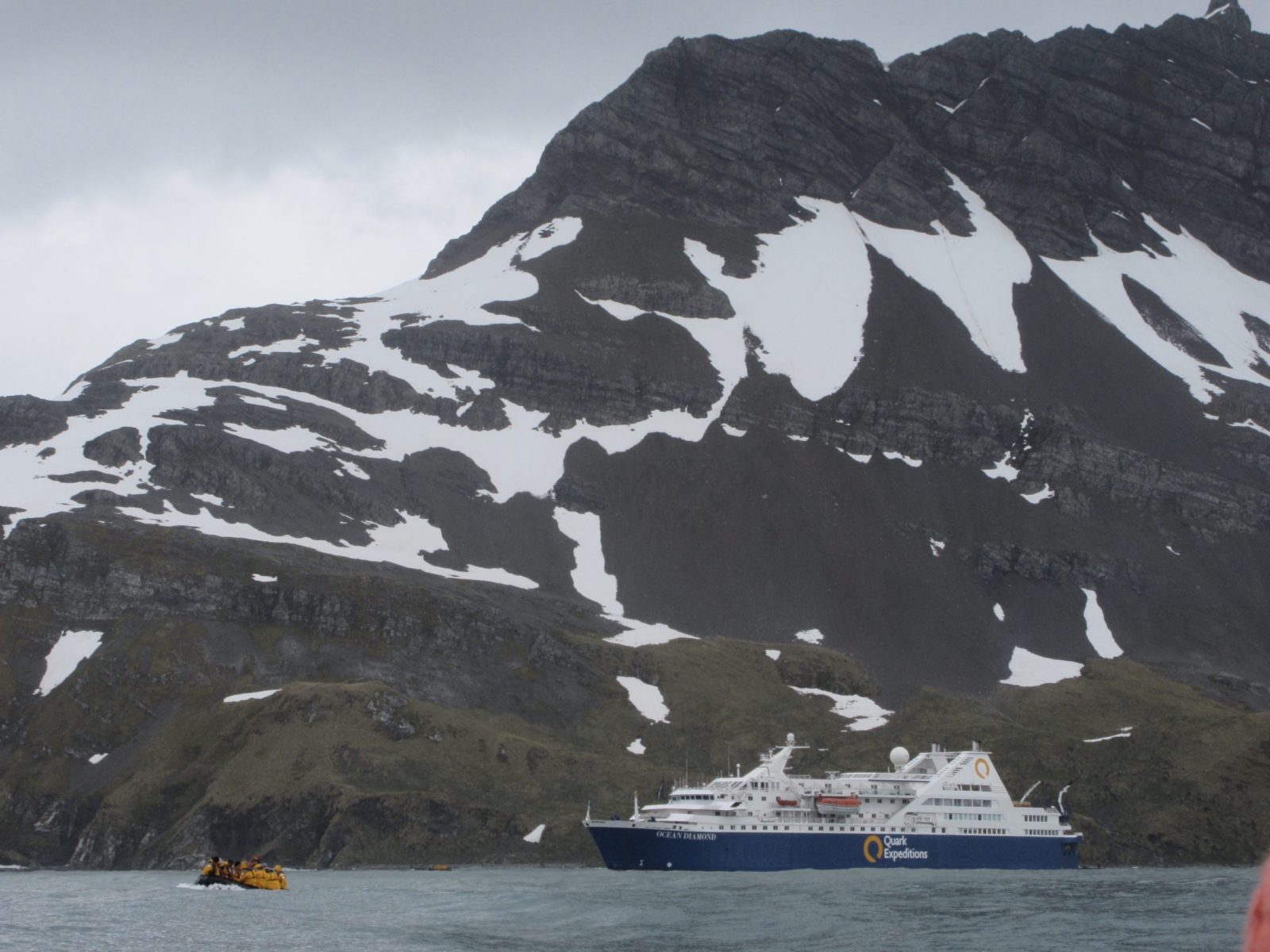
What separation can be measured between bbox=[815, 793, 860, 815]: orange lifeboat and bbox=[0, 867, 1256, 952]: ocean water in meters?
7.18

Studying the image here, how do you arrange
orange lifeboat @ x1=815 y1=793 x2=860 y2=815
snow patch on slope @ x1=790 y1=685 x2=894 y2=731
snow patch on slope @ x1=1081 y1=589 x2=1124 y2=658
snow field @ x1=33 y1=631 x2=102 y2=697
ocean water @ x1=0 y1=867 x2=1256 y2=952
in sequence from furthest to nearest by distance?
snow patch on slope @ x1=1081 y1=589 x2=1124 y2=658 → snow patch on slope @ x1=790 y1=685 x2=894 y2=731 → snow field @ x1=33 y1=631 x2=102 y2=697 → orange lifeboat @ x1=815 y1=793 x2=860 y2=815 → ocean water @ x1=0 y1=867 x2=1256 y2=952

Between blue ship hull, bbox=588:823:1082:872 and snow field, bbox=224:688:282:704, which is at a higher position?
snow field, bbox=224:688:282:704

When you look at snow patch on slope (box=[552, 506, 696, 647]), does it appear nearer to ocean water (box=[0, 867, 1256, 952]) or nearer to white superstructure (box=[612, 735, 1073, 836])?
white superstructure (box=[612, 735, 1073, 836])

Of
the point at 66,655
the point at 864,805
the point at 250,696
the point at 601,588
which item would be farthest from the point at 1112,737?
the point at 66,655

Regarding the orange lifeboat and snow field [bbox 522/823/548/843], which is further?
snow field [bbox 522/823/548/843]

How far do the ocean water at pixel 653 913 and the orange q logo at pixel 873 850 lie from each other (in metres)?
5.00

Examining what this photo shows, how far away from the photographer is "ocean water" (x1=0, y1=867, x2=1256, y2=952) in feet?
201

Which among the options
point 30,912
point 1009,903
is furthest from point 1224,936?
point 30,912

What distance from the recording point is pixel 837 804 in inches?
4402

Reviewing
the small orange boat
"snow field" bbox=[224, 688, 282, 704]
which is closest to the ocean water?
the small orange boat

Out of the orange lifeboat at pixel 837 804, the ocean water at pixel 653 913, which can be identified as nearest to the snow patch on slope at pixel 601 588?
the orange lifeboat at pixel 837 804

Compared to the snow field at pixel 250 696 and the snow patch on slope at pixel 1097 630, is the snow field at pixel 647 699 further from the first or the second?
the snow patch on slope at pixel 1097 630

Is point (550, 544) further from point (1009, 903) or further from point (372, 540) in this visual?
point (1009, 903)

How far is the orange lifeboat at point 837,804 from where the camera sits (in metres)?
112
